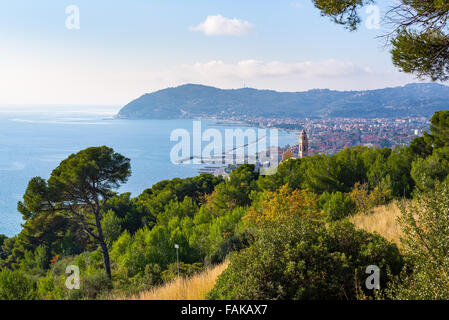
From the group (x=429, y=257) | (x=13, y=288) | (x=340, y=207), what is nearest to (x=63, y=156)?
(x=13, y=288)

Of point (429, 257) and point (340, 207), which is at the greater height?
point (429, 257)

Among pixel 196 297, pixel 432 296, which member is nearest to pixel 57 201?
pixel 196 297

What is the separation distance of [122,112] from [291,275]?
579ft

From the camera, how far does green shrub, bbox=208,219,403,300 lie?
3.06 m

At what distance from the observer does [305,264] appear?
338 centimetres

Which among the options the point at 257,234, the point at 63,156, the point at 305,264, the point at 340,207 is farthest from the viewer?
the point at 63,156

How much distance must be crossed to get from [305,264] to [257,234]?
2.44 feet

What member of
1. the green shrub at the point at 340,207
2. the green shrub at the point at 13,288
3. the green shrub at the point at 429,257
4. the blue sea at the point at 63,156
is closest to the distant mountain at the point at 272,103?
the blue sea at the point at 63,156

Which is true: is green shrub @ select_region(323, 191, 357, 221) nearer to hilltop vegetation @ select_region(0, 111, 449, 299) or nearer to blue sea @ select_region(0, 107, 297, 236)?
hilltop vegetation @ select_region(0, 111, 449, 299)

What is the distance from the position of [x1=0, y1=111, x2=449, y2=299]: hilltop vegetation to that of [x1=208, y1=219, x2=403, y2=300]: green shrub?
0.5 inches

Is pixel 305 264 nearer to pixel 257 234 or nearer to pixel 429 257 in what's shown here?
pixel 257 234

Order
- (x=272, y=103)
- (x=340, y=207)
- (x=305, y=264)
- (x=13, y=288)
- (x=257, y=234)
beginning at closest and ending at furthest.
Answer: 1. (x=305, y=264)
2. (x=257, y=234)
3. (x=13, y=288)
4. (x=340, y=207)
5. (x=272, y=103)

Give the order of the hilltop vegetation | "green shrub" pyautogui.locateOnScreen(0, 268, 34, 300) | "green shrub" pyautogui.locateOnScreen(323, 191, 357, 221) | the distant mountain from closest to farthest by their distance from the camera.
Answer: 1. the hilltop vegetation
2. "green shrub" pyautogui.locateOnScreen(0, 268, 34, 300)
3. "green shrub" pyautogui.locateOnScreen(323, 191, 357, 221)
4. the distant mountain

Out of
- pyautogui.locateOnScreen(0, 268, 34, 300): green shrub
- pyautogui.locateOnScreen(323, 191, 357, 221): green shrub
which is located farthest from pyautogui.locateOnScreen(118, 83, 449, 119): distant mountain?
pyautogui.locateOnScreen(0, 268, 34, 300): green shrub
